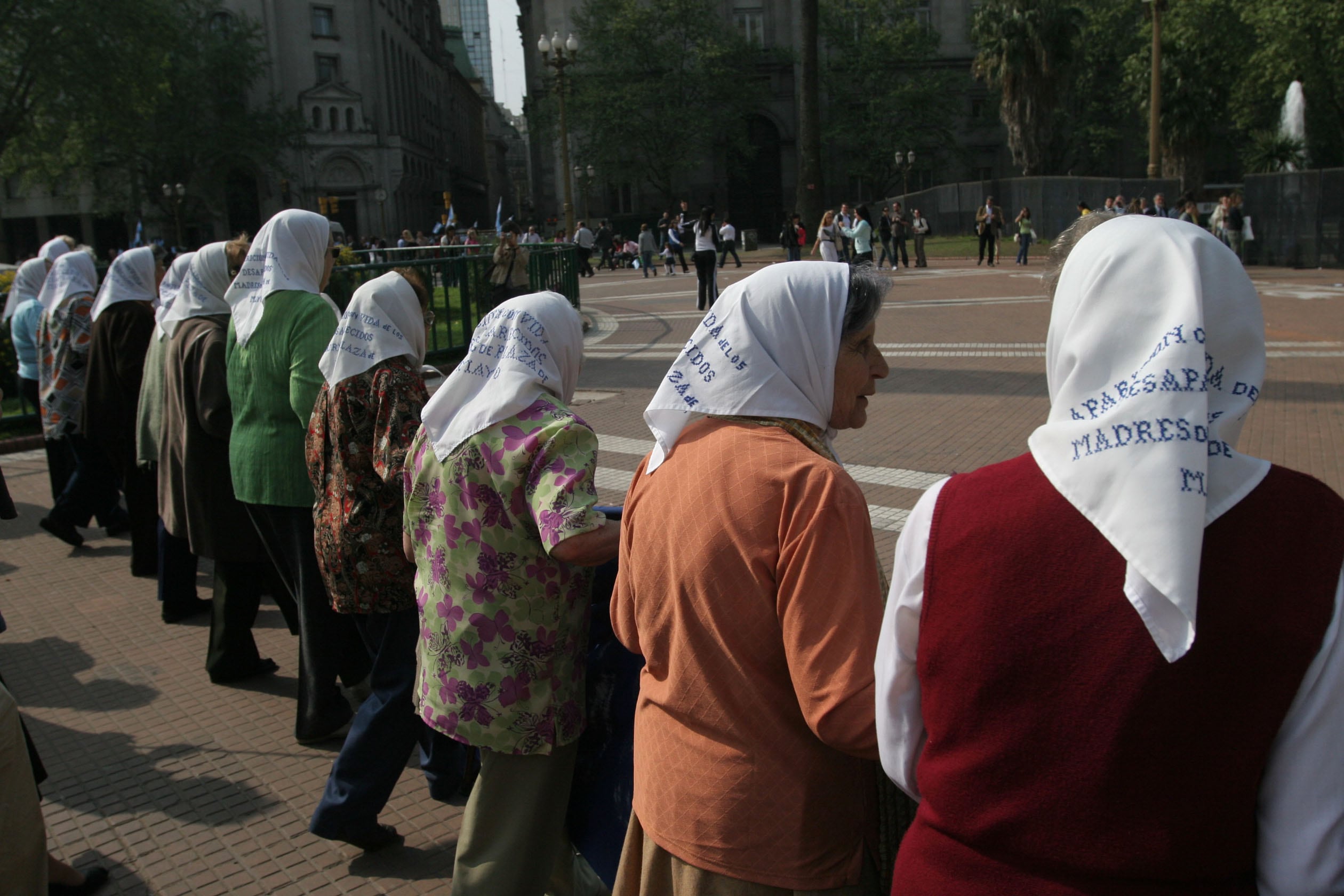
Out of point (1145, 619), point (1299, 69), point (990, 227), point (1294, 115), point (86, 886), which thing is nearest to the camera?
point (1145, 619)

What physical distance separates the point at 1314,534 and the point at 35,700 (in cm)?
540

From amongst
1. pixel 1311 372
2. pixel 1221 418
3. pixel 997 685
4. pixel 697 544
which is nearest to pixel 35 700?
pixel 697 544

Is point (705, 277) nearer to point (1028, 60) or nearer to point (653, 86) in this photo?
point (1028, 60)

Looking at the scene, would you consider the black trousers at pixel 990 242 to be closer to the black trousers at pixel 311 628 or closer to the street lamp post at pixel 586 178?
the street lamp post at pixel 586 178

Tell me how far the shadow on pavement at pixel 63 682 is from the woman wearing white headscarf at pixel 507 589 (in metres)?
2.84

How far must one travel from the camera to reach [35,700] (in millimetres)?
5023

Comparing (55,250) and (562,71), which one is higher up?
(562,71)

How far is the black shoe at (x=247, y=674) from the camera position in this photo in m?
5.08

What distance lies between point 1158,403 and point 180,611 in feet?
18.9

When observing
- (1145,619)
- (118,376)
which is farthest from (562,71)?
(1145,619)

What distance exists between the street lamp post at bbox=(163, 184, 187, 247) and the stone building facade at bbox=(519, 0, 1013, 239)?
18307 millimetres

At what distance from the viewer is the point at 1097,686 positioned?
1351 mm

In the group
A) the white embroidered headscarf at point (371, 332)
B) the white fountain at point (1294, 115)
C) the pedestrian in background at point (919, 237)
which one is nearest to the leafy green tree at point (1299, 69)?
the white fountain at point (1294, 115)

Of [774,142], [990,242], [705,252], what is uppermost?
[774,142]
